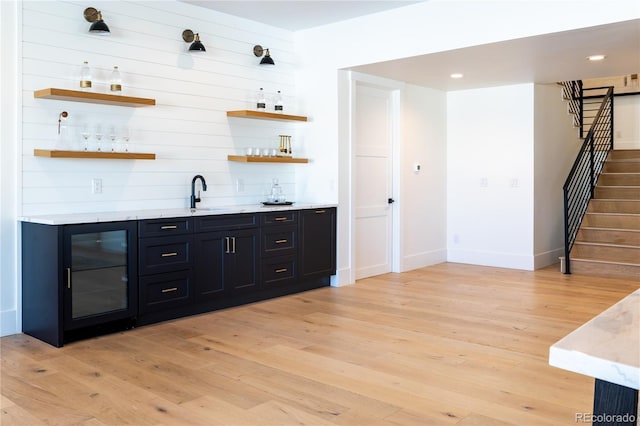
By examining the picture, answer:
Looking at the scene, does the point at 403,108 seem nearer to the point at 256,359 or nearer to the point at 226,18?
the point at 226,18

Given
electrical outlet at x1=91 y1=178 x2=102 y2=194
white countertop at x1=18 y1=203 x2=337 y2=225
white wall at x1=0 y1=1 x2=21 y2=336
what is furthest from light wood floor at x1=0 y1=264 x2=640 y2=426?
electrical outlet at x1=91 y1=178 x2=102 y2=194

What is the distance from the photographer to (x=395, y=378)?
11.1 ft

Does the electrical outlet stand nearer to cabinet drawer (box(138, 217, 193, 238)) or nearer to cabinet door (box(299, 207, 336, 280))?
cabinet drawer (box(138, 217, 193, 238))

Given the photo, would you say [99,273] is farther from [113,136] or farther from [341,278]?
[341,278]

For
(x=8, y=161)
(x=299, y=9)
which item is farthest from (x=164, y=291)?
(x=299, y=9)

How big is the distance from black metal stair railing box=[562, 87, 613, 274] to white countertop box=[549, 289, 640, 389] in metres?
5.94

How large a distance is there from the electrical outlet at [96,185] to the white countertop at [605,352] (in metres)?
4.14

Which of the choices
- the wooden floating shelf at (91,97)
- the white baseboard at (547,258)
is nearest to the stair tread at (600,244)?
the white baseboard at (547,258)

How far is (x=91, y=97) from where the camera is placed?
4418mm

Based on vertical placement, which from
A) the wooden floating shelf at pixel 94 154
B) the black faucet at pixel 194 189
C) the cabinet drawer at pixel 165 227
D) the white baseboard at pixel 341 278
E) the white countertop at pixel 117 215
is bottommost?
the white baseboard at pixel 341 278

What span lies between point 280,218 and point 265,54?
1.79m

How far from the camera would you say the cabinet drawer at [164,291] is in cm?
452

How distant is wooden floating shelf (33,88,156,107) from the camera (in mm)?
4238

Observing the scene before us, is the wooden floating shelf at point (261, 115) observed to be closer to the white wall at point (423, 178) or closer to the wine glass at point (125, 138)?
the wine glass at point (125, 138)
